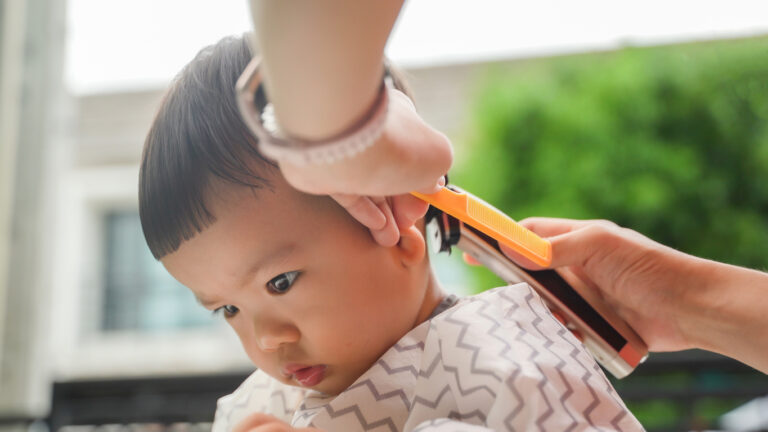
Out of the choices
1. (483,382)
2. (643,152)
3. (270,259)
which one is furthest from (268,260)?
(643,152)

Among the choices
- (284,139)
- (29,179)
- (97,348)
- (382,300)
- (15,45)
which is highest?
(284,139)

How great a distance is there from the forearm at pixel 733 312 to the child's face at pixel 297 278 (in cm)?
36

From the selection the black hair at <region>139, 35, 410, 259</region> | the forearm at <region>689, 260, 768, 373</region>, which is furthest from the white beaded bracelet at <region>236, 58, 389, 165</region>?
the forearm at <region>689, 260, 768, 373</region>

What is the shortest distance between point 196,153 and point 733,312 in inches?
23.3

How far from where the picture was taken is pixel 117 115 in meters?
5.32

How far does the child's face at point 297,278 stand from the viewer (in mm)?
613

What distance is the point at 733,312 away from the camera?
783 millimetres

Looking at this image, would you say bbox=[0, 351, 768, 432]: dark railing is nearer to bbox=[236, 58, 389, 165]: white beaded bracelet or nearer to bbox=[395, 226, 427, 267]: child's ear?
bbox=[395, 226, 427, 267]: child's ear

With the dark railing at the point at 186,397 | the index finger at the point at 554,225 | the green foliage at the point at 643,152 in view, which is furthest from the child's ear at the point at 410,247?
the green foliage at the point at 643,152

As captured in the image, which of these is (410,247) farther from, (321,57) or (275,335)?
(321,57)

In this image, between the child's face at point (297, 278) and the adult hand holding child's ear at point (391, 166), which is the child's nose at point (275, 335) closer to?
the child's face at point (297, 278)

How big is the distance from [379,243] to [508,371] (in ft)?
0.58

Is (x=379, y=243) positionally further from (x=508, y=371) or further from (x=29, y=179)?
(x=29, y=179)

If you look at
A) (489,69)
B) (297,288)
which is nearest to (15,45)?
(297,288)
